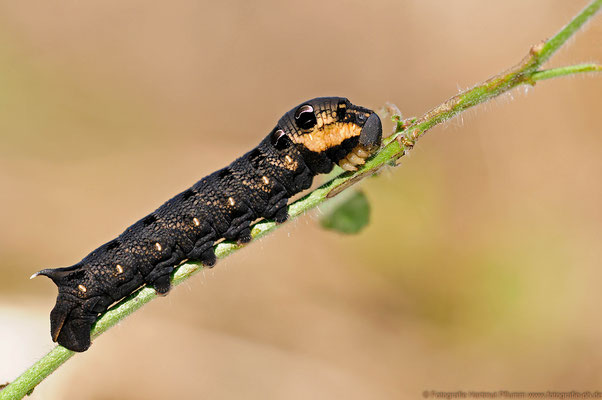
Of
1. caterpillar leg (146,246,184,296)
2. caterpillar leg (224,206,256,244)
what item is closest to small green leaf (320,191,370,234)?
caterpillar leg (224,206,256,244)

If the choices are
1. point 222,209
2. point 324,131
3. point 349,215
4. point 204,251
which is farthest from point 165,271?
point 324,131

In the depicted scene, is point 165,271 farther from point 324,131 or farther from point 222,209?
point 324,131

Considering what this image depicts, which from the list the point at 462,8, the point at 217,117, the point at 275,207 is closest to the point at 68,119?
the point at 217,117

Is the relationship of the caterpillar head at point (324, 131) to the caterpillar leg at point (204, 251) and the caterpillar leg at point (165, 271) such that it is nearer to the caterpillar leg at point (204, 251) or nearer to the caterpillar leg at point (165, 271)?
the caterpillar leg at point (204, 251)

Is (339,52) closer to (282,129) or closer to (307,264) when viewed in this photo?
(307,264)

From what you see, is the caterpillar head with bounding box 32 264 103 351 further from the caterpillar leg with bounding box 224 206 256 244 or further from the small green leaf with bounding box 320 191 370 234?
the small green leaf with bounding box 320 191 370 234

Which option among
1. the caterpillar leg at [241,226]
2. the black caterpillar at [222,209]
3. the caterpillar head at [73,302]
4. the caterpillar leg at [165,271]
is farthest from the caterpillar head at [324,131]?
the caterpillar head at [73,302]
